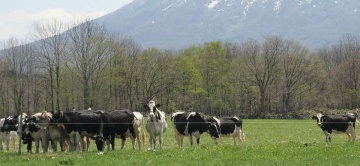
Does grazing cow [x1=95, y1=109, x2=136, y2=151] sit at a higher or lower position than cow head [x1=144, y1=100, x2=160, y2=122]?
lower

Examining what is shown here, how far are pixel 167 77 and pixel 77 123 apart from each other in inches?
2992

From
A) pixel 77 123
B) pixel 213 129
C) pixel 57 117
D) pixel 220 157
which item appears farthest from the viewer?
pixel 213 129

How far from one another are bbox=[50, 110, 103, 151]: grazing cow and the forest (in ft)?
196

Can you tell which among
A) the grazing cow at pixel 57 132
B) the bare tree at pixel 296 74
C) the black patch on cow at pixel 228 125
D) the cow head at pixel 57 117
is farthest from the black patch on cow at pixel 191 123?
the bare tree at pixel 296 74

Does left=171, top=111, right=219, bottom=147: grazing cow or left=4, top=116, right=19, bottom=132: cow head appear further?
left=4, top=116, right=19, bottom=132: cow head

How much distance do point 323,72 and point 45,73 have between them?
58.2 metres

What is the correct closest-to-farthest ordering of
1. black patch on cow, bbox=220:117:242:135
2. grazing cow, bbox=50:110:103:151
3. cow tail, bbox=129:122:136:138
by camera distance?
grazing cow, bbox=50:110:103:151, cow tail, bbox=129:122:136:138, black patch on cow, bbox=220:117:242:135

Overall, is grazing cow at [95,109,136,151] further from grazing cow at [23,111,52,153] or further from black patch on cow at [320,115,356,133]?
black patch on cow at [320,115,356,133]

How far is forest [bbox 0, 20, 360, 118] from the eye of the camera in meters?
86.1

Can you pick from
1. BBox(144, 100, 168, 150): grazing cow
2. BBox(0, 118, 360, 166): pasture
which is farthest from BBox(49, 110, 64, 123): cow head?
BBox(144, 100, 168, 150): grazing cow

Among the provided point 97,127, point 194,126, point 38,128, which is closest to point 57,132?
point 38,128

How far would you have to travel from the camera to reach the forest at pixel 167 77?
86.1 meters

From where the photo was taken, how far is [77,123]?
25234 millimetres

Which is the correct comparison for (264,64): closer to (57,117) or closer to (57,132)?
(57,132)
